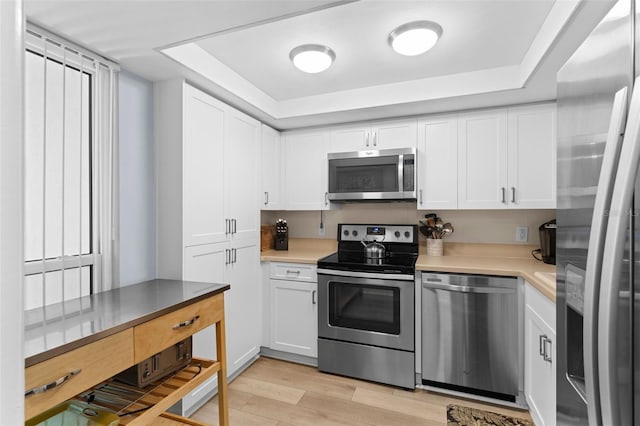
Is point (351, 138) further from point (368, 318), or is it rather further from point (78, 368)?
point (78, 368)

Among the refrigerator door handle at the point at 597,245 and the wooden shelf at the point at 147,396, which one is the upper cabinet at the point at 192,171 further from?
the refrigerator door handle at the point at 597,245

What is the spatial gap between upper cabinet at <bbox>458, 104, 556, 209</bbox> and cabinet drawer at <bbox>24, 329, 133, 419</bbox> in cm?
245

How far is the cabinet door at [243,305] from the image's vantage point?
245 centimetres

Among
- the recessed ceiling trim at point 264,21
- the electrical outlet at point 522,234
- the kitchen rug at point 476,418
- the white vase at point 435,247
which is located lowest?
the kitchen rug at point 476,418

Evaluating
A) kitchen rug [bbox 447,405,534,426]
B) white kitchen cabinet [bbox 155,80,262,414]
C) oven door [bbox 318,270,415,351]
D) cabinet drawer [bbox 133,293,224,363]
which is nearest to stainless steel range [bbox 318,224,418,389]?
oven door [bbox 318,270,415,351]

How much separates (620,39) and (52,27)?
6.71 ft

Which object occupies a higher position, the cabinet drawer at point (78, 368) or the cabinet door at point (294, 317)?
the cabinet drawer at point (78, 368)

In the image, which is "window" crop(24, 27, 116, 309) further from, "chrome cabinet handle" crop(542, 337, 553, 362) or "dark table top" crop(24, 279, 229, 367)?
"chrome cabinet handle" crop(542, 337, 553, 362)

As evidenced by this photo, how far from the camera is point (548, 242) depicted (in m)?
2.44

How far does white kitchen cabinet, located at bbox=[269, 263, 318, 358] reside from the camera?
271 centimetres

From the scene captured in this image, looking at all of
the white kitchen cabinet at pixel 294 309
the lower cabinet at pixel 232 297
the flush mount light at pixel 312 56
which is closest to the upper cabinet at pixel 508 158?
the flush mount light at pixel 312 56

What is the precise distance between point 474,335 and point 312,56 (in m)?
2.10

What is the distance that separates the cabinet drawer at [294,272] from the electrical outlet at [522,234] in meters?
1.74

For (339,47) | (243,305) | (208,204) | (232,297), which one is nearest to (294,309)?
(243,305)
